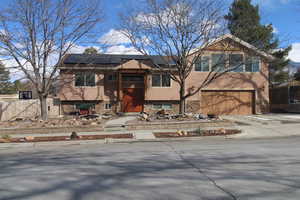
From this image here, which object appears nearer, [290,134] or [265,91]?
[290,134]

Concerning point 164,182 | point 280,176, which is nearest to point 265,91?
point 280,176

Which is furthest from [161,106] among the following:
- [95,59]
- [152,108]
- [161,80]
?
[95,59]

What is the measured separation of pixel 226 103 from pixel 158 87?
21.0 feet

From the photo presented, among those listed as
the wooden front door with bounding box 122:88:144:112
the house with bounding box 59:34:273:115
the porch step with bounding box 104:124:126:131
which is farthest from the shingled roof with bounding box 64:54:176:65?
the porch step with bounding box 104:124:126:131

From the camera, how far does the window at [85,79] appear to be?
2015cm

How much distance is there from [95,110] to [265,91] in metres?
15.6

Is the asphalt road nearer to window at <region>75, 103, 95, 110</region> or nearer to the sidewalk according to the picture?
the sidewalk

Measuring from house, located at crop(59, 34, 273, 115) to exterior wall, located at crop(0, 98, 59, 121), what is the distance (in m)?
1.03

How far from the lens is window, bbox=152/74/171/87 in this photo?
20.8 m

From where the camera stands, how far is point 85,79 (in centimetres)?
2023

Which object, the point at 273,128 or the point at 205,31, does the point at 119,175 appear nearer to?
the point at 273,128

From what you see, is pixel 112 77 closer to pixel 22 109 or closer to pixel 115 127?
pixel 115 127

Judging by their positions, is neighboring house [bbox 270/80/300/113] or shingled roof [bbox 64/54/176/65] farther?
neighboring house [bbox 270/80/300/113]

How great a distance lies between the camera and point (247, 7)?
30.0m
